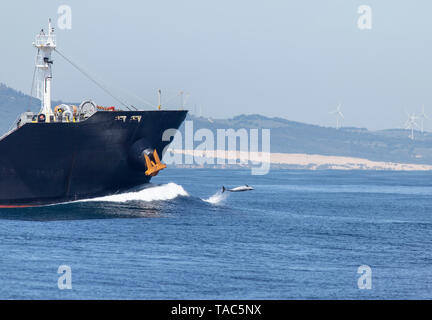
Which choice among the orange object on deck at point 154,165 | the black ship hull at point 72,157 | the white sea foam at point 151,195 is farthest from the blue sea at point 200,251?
the orange object on deck at point 154,165

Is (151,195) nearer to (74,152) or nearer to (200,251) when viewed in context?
(74,152)

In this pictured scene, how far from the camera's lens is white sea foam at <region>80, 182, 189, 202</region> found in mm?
60062

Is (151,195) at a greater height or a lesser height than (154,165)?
lesser

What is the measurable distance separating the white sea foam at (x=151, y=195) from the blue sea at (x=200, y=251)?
0.13 m

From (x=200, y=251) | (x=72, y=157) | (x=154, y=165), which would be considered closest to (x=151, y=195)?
(x=154, y=165)

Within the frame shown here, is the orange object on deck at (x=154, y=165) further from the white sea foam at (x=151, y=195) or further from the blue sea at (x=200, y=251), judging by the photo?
the blue sea at (x=200, y=251)

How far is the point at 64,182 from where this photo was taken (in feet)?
187

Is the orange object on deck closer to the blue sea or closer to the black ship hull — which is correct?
the black ship hull

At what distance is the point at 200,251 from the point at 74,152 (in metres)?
18.4

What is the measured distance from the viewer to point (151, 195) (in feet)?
208

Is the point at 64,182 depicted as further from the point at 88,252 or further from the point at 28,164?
the point at 88,252

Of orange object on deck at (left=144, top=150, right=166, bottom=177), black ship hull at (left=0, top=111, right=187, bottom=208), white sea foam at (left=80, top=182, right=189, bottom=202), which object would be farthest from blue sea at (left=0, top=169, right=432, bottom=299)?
orange object on deck at (left=144, top=150, right=166, bottom=177)
